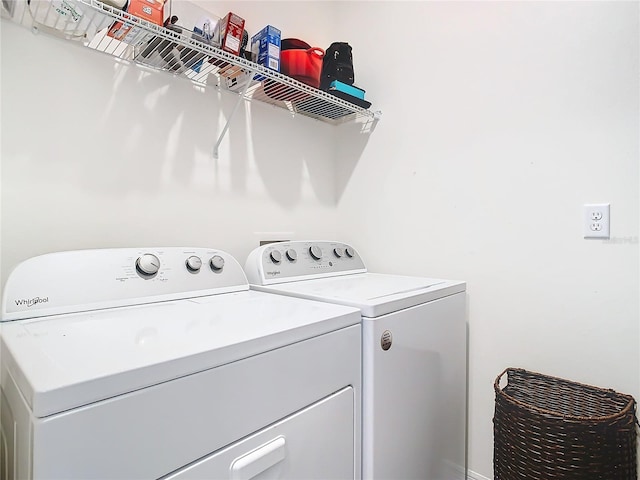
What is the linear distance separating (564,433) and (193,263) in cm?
116

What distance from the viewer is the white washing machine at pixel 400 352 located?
0.95m

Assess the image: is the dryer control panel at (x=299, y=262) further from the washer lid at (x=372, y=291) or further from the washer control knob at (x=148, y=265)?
the washer control knob at (x=148, y=265)

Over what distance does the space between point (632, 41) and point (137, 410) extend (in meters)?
1.61

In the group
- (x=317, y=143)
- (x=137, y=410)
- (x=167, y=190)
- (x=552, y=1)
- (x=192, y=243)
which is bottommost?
(x=137, y=410)

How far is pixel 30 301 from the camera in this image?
0.85 meters

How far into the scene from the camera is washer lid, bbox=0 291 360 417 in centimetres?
50

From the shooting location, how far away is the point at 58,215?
3.56 ft

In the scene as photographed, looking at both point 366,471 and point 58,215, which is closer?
point 366,471

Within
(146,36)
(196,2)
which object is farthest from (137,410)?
(196,2)

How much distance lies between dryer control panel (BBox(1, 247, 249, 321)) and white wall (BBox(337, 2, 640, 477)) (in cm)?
88

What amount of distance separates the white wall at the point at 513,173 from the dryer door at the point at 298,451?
0.83m

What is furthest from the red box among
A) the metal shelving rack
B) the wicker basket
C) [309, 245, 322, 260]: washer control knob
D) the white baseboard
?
the white baseboard

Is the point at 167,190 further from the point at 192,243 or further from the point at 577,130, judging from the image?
the point at 577,130

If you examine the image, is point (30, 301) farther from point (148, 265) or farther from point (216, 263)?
point (216, 263)
